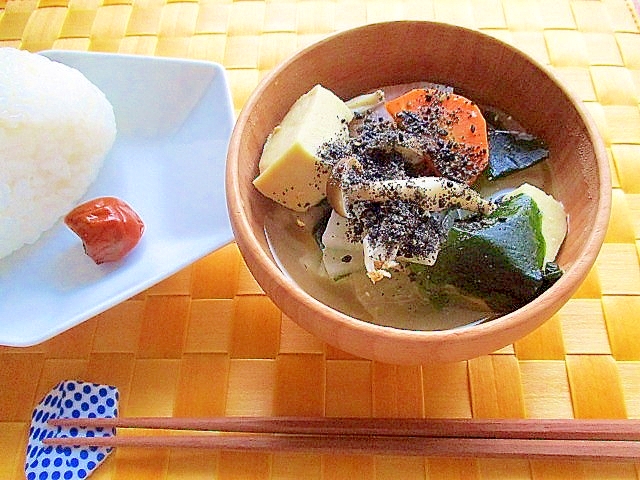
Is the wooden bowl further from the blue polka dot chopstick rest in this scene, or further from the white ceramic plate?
the blue polka dot chopstick rest

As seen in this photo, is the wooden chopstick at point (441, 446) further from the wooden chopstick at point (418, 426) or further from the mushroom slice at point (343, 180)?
the mushroom slice at point (343, 180)

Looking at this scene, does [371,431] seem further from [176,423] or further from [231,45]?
[231,45]

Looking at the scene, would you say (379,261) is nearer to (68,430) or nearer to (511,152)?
(511,152)

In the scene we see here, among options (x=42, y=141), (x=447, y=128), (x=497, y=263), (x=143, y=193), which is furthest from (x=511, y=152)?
(x=42, y=141)

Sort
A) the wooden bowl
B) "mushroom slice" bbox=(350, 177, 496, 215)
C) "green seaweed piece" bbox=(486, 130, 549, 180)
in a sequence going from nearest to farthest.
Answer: the wooden bowl
"mushroom slice" bbox=(350, 177, 496, 215)
"green seaweed piece" bbox=(486, 130, 549, 180)

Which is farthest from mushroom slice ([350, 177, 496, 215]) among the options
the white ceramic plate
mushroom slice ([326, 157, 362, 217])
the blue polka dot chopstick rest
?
the blue polka dot chopstick rest

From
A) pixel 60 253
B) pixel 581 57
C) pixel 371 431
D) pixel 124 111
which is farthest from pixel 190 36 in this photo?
pixel 371 431
